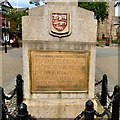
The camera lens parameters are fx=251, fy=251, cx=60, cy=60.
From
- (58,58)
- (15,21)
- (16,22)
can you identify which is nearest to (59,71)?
(58,58)

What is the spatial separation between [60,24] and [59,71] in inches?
41.3

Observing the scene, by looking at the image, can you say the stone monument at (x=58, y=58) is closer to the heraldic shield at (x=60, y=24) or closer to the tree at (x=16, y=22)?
the heraldic shield at (x=60, y=24)

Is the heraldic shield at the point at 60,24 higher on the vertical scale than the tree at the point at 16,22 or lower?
lower

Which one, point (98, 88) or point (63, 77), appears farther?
point (98, 88)

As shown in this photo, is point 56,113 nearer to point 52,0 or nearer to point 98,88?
point 52,0

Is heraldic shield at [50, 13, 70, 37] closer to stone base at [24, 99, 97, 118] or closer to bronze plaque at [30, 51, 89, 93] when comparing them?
bronze plaque at [30, 51, 89, 93]

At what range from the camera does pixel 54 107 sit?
18.6ft

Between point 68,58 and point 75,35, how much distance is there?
528 mm

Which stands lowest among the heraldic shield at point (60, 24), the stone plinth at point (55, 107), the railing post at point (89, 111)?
the stone plinth at point (55, 107)

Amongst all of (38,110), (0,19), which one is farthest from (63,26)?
(0,19)

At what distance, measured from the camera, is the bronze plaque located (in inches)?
213

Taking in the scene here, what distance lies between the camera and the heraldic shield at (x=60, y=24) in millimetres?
5164

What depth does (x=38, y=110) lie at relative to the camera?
5.66 meters

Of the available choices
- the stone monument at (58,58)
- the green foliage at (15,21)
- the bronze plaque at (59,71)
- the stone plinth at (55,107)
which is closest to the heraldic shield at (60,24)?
the stone monument at (58,58)
